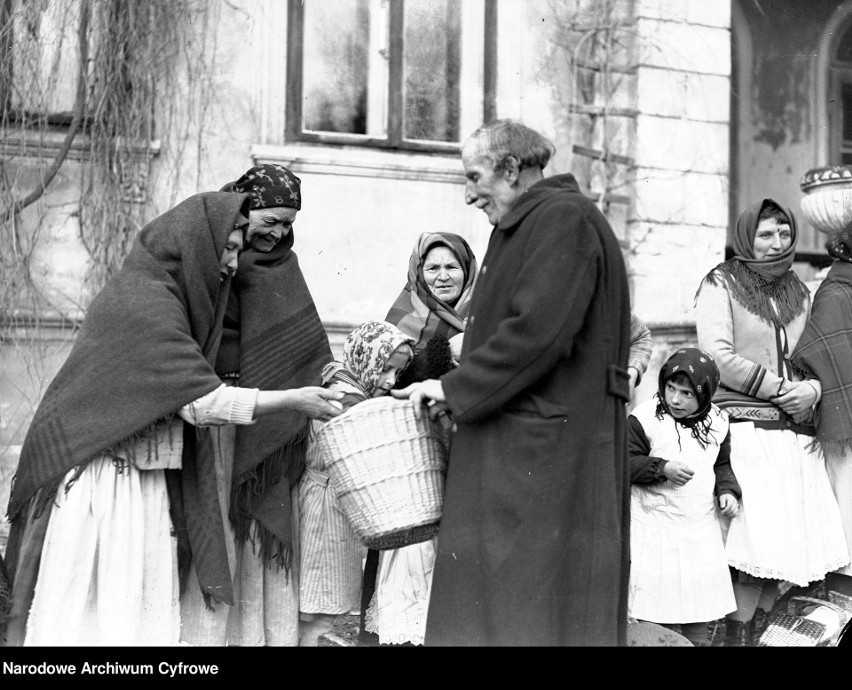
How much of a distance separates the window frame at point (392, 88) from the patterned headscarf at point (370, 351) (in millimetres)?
3797

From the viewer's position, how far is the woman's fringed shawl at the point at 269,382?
4.51 m

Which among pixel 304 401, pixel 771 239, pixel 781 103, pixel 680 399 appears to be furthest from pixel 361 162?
pixel 781 103

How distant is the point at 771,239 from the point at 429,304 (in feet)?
5.86

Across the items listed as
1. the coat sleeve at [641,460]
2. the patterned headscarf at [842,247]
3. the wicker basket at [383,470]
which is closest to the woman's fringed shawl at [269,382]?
the wicker basket at [383,470]

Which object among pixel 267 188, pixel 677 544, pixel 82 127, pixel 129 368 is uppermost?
pixel 82 127

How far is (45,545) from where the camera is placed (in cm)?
397

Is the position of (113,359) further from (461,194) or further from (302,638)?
(461,194)

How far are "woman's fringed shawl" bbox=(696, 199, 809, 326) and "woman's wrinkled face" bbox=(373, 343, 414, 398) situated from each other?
1.99 meters

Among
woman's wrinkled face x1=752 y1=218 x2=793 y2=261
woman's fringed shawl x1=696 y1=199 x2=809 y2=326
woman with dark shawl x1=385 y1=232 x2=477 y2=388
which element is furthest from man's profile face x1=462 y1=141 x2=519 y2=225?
woman's wrinkled face x1=752 y1=218 x2=793 y2=261

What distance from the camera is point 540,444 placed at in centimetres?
359

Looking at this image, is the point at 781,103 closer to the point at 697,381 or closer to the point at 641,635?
the point at 697,381

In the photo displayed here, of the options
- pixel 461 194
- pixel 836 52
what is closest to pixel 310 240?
pixel 461 194

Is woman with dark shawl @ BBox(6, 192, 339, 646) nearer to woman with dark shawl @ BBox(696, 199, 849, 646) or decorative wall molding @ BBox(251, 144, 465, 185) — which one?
woman with dark shawl @ BBox(696, 199, 849, 646)
